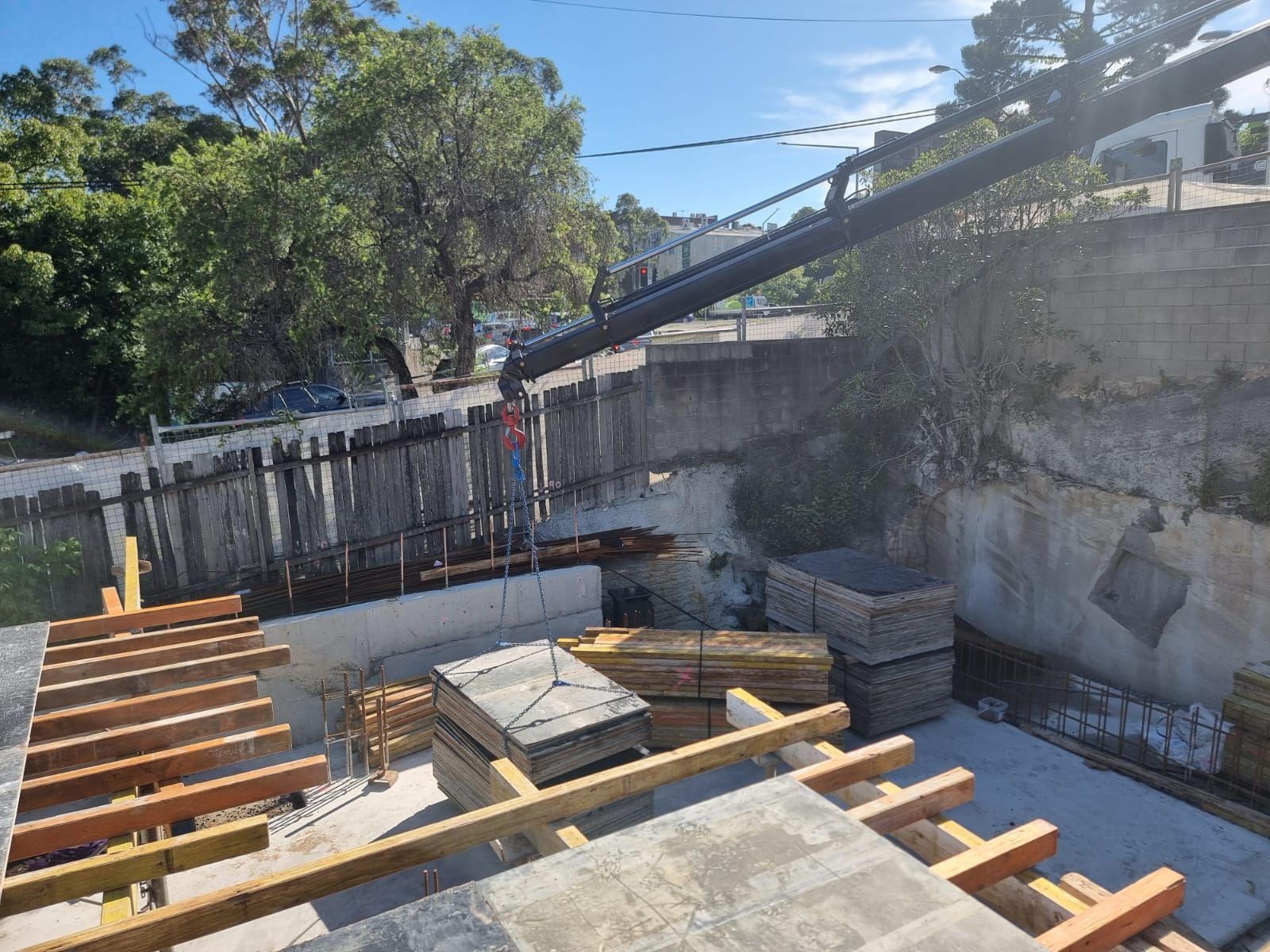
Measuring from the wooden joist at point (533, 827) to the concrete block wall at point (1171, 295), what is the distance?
31.9 ft

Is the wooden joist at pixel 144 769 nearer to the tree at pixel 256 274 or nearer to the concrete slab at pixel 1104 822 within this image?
the concrete slab at pixel 1104 822

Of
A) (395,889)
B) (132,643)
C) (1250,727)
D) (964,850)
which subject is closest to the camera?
(964,850)

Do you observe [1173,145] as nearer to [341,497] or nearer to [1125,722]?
[1125,722]

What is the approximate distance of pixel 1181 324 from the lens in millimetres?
10109

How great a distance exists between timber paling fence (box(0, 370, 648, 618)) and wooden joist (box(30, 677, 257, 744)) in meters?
5.20

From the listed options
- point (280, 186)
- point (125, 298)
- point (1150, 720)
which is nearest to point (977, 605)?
point (1150, 720)

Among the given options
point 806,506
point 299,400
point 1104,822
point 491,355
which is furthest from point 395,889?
point 491,355

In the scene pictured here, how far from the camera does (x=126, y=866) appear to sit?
2770 millimetres

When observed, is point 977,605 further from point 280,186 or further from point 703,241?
point 703,241

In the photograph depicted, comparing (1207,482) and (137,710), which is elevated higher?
(137,710)

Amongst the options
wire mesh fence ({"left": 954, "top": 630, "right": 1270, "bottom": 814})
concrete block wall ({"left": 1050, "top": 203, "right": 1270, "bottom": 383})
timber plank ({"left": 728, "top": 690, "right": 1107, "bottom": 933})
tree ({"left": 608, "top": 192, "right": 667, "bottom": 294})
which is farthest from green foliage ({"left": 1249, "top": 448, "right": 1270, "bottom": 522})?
tree ({"left": 608, "top": 192, "right": 667, "bottom": 294})

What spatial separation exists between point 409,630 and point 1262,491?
366 inches

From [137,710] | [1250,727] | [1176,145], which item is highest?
[1176,145]

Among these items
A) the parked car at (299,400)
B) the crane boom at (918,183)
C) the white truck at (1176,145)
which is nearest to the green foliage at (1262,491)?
the crane boom at (918,183)
